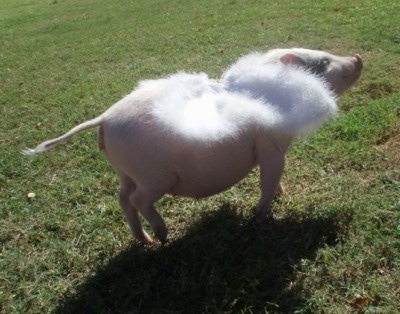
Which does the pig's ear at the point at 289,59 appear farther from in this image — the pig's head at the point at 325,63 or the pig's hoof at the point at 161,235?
the pig's hoof at the point at 161,235

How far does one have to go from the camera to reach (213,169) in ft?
9.92

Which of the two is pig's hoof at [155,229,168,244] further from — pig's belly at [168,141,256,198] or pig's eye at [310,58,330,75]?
pig's eye at [310,58,330,75]

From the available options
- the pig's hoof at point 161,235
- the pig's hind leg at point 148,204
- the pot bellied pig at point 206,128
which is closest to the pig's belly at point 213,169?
the pot bellied pig at point 206,128

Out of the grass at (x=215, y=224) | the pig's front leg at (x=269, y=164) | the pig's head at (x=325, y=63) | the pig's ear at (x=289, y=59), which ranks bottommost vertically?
the grass at (x=215, y=224)

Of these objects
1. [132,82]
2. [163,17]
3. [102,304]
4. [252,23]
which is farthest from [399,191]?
[163,17]

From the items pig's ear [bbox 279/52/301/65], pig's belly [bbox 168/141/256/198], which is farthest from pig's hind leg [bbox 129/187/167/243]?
pig's ear [bbox 279/52/301/65]

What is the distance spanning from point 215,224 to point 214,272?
529 millimetres

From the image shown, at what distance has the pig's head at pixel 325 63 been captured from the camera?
130 inches

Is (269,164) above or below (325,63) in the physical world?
below

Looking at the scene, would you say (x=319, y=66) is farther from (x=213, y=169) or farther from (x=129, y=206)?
(x=129, y=206)

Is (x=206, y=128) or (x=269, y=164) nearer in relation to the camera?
(x=206, y=128)

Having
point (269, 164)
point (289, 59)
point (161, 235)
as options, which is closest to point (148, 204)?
point (161, 235)

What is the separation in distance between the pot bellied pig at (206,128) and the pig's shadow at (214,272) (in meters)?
0.16

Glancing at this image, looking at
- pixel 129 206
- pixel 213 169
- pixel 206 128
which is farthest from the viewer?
pixel 129 206
